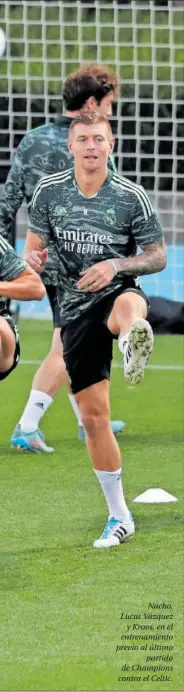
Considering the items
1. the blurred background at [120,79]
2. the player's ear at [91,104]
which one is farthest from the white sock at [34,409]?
the blurred background at [120,79]

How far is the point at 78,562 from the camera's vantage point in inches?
259

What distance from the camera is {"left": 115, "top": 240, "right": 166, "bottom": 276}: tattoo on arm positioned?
6676mm

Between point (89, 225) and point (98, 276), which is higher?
point (89, 225)

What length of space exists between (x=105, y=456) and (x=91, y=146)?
127cm

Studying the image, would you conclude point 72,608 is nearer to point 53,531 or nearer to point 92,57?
point 53,531

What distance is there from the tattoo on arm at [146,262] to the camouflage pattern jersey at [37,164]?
2464 mm

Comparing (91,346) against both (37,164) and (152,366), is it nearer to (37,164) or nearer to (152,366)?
(37,164)

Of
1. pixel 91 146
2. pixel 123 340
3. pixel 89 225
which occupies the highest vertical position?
pixel 91 146

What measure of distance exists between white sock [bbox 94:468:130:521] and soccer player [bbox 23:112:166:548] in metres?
0.01

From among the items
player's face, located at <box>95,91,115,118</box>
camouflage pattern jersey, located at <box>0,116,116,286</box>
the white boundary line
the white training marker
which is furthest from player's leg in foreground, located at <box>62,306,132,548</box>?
the white boundary line

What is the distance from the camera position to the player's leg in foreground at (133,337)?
6371 millimetres

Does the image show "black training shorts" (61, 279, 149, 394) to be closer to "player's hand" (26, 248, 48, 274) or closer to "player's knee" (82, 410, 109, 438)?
"player's knee" (82, 410, 109, 438)

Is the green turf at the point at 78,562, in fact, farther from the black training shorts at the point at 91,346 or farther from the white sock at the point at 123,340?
the white sock at the point at 123,340

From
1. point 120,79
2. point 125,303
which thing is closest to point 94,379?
point 125,303
